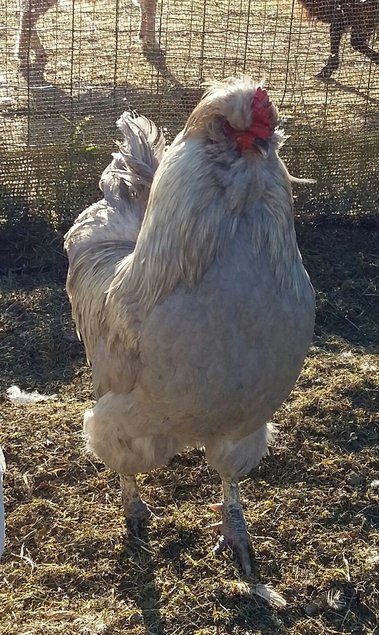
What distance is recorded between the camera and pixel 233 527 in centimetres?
373

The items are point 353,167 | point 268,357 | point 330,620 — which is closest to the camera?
point 268,357

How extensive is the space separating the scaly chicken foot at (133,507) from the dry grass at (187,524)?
6cm

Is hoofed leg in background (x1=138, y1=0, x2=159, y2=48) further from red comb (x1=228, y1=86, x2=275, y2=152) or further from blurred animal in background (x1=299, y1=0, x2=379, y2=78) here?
red comb (x1=228, y1=86, x2=275, y2=152)

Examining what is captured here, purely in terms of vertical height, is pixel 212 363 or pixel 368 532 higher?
pixel 212 363

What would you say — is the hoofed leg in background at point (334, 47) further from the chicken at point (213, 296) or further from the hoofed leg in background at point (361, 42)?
the chicken at point (213, 296)

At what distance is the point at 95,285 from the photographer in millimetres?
3799

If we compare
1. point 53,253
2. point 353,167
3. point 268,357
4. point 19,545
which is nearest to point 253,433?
point 268,357

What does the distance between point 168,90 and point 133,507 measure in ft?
13.4

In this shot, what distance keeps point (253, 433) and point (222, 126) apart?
1486 mm

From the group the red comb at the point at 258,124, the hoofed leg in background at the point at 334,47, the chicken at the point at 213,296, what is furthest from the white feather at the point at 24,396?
the hoofed leg in background at the point at 334,47

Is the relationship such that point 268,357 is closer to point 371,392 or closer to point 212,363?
point 212,363

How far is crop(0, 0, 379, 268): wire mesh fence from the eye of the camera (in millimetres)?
6539

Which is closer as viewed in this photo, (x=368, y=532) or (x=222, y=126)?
(x=222, y=126)

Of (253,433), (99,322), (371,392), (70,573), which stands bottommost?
(70,573)
